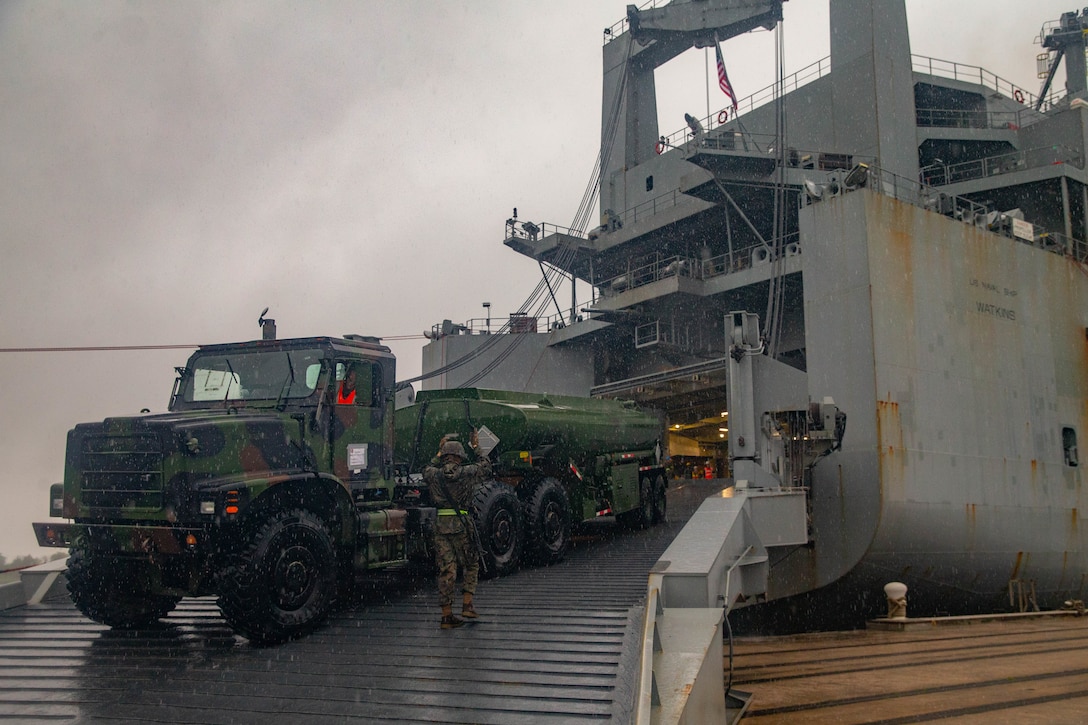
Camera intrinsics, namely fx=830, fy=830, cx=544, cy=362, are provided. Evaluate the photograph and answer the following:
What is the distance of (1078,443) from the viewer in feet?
50.7

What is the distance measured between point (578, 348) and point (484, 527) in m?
19.4

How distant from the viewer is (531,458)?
33.1 feet

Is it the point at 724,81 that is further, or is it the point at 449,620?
the point at 724,81

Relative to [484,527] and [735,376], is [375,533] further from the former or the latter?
[735,376]

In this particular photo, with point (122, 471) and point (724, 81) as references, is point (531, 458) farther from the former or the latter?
point (724, 81)

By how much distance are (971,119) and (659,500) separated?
1545cm

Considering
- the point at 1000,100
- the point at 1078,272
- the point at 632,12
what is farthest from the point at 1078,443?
the point at 632,12

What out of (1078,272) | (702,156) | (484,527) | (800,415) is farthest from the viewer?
(702,156)

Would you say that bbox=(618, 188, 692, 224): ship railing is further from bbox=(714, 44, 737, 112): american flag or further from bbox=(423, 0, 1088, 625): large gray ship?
bbox=(714, 44, 737, 112): american flag

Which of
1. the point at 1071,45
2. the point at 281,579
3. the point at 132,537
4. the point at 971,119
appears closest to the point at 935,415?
the point at 281,579

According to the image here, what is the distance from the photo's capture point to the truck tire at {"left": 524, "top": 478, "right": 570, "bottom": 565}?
9633mm

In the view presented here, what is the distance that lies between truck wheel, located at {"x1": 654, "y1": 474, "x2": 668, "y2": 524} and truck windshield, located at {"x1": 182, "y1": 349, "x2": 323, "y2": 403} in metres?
7.67

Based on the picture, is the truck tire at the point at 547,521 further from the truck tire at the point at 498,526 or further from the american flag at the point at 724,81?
the american flag at the point at 724,81

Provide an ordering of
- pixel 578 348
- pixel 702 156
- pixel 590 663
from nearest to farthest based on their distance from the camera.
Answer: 1. pixel 590 663
2. pixel 702 156
3. pixel 578 348
